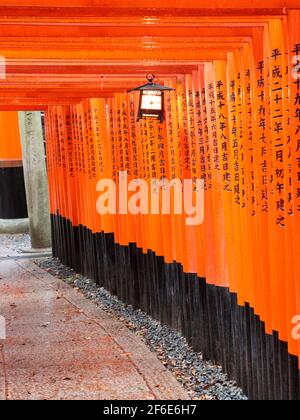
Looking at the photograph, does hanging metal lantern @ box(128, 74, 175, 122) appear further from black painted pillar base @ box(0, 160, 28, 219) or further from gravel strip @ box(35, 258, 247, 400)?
black painted pillar base @ box(0, 160, 28, 219)

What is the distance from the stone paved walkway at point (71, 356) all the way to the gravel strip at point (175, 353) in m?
0.21

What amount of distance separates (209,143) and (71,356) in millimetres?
3601

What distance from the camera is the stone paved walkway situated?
834 centimetres

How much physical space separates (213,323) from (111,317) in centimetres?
367

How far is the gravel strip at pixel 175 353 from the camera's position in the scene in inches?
331

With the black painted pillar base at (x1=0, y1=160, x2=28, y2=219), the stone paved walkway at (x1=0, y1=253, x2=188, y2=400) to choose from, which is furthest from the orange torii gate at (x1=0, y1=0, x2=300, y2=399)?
the black painted pillar base at (x1=0, y1=160, x2=28, y2=219)

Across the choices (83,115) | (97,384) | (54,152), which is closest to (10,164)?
(54,152)

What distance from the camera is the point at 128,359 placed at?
383 inches

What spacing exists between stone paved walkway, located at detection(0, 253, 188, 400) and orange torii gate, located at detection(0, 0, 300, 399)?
873 mm

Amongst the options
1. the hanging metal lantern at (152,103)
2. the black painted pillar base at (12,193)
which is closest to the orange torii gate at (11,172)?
the black painted pillar base at (12,193)

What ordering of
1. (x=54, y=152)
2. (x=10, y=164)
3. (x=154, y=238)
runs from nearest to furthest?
(x=154, y=238) → (x=54, y=152) → (x=10, y=164)

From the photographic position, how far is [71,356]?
996cm

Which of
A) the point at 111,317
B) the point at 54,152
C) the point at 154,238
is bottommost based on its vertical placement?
the point at 111,317

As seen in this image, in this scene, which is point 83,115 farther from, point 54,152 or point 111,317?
point 111,317
